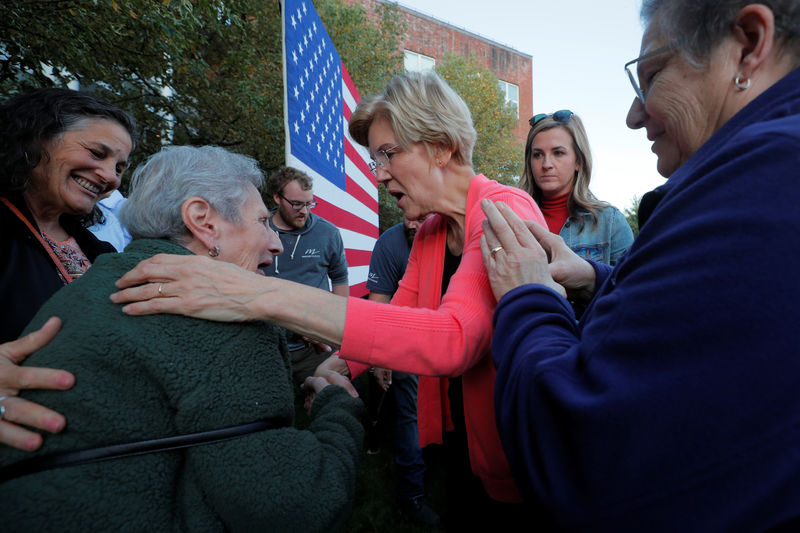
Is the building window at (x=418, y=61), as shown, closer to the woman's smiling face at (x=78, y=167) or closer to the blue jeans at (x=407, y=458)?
the blue jeans at (x=407, y=458)

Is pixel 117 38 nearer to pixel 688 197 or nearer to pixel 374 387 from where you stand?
pixel 374 387

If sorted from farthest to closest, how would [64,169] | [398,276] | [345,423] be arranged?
[398,276] < [64,169] < [345,423]

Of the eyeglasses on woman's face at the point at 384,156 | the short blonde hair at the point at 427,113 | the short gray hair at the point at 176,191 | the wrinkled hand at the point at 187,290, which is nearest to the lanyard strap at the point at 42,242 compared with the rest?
the short gray hair at the point at 176,191

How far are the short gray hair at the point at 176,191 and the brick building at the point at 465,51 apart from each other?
17.9 m

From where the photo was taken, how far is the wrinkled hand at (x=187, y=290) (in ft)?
3.58

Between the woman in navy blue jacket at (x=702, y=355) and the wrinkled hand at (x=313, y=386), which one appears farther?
the wrinkled hand at (x=313, y=386)

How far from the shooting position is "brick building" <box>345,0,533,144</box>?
20594 mm

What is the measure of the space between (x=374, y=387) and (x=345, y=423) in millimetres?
3204

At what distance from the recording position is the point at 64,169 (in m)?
2.02

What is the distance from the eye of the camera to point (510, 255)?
119cm

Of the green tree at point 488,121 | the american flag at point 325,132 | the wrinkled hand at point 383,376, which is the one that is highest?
the green tree at point 488,121

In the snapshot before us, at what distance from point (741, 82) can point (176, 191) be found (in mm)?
1530

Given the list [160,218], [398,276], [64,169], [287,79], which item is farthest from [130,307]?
[287,79]

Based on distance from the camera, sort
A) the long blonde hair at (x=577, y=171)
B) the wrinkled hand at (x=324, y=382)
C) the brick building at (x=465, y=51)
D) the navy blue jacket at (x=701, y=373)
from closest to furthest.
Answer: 1. the navy blue jacket at (x=701, y=373)
2. the wrinkled hand at (x=324, y=382)
3. the long blonde hair at (x=577, y=171)
4. the brick building at (x=465, y=51)
